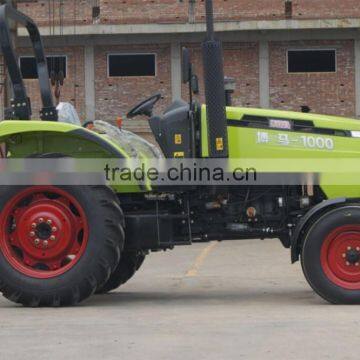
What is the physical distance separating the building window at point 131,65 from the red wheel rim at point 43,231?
16646 millimetres

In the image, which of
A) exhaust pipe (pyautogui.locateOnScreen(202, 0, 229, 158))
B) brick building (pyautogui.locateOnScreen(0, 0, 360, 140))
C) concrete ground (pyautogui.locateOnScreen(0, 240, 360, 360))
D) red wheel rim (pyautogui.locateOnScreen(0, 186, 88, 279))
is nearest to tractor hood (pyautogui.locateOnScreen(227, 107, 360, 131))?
exhaust pipe (pyautogui.locateOnScreen(202, 0, 229, 158))

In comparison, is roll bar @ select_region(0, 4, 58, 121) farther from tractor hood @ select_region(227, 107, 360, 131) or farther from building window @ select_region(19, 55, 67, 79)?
building window @ select_region(19, 55, 67, 79)

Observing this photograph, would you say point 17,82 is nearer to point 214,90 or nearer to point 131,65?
point 214,90

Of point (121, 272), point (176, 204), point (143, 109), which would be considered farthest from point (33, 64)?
point (176, 204)

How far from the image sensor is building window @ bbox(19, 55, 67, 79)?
2314cm

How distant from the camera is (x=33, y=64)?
23.6 meters

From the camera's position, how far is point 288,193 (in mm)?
8461

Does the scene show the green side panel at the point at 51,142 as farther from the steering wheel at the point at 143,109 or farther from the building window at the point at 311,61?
the building window at the point at 311,61

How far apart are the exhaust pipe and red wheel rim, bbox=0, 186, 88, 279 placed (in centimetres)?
164

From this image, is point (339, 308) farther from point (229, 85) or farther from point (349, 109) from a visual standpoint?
point (349, 109)

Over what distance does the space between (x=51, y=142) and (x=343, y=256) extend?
3.36 m

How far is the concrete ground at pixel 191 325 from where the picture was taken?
5871mm

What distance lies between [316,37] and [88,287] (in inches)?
700

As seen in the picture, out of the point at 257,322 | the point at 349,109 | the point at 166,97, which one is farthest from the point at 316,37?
the point at 257,322
